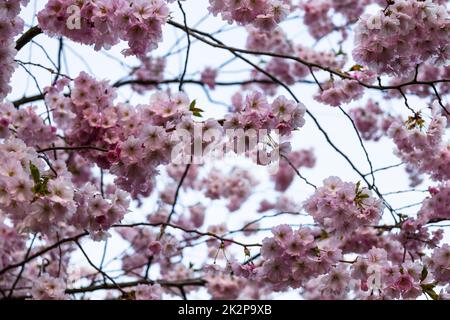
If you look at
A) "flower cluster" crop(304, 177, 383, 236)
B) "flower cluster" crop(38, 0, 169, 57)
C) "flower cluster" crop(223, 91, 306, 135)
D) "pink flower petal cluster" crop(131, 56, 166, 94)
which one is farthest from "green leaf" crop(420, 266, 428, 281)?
"pink flower petal cluster" crop(131, 56, 166, 94)

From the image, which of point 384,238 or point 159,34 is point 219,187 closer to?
point 384,238

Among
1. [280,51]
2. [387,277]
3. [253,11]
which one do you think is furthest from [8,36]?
[280,51]

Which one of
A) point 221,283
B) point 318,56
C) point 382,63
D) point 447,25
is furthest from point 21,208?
point 318,56

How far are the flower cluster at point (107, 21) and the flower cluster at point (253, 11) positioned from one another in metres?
0.42

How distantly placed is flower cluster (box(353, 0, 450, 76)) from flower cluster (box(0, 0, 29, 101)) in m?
1.62

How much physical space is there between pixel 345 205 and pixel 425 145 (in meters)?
0.98

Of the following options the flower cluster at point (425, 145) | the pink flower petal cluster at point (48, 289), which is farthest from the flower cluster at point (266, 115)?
the pink flower petal cluster at point (48, 289)

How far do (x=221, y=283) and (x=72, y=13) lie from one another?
4.69 metres

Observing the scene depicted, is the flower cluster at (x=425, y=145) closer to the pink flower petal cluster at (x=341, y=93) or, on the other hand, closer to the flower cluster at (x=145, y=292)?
the pink flower petal cluster at (x=341, y=93)

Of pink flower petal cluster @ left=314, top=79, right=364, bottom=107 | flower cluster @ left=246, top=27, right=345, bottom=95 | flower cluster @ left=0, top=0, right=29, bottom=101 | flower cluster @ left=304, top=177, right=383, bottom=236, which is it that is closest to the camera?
flower cluster @ left=0, top=0, right=29, bottom=101

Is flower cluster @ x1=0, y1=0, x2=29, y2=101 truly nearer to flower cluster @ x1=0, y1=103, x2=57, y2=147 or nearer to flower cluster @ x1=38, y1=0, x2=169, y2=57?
flower cluster @ x1=38, y1=0, x2=169, y2=57

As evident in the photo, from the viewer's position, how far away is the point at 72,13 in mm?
2740

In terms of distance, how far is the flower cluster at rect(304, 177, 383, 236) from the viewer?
2.86 meters

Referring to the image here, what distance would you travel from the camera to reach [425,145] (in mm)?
3535
